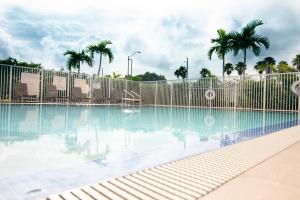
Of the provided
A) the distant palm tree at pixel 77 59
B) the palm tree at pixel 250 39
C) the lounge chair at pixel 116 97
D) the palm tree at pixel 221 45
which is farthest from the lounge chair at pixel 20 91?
the palm tree at pixel 250 39

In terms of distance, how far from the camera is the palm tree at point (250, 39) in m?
18.4

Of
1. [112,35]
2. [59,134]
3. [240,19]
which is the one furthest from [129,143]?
[112,35]

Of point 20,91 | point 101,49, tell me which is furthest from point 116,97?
point 101,49

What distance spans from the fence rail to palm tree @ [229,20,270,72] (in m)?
3.58

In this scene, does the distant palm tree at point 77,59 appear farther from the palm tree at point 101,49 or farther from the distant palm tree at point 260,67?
the distant palm tree at point 260,67

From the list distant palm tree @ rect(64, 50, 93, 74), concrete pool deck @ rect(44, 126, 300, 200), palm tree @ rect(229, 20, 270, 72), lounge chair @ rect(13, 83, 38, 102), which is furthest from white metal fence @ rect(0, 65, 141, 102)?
concrete pool deck @ rect(44, 126, 300, 200)

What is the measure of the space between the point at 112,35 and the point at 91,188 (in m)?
24.9

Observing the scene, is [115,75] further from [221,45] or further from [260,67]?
[260,67]

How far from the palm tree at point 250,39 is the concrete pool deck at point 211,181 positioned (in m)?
16.8

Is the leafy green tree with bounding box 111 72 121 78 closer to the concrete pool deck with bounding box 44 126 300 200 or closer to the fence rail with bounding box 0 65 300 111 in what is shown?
the fence rail with bounding box 0 65 300 111

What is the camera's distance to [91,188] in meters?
1.92

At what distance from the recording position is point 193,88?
17.8 metres

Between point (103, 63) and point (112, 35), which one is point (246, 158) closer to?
point (103, 63)

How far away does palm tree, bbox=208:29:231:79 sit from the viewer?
62.8 feet
